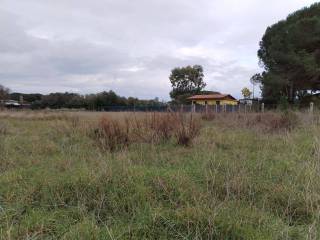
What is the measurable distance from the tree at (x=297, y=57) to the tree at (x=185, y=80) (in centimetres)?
4214

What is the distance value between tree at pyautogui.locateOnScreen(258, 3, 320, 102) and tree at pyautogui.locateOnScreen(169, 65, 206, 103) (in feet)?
138

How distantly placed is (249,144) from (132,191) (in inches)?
155

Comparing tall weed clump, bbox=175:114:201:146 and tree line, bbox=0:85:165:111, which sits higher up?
tree line, bbox=0:85:165:111

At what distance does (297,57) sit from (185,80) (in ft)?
161

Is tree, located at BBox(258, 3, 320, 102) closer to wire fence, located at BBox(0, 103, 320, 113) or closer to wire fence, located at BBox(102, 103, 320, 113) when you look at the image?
wire fence, located at BBox(0, 103, 320, 113)

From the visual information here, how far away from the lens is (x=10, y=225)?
286cm

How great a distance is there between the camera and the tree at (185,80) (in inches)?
2940

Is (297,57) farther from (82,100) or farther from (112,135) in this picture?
(82,100)

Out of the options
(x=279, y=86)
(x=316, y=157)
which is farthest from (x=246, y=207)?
(x=279, y=86)

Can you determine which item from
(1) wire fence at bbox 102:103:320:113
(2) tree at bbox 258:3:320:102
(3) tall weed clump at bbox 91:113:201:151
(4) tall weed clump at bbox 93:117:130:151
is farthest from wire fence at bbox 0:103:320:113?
(2) tree at bbox 258:3:320:102

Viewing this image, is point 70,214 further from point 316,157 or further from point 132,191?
point 316,157

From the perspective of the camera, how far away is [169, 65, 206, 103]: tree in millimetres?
74675

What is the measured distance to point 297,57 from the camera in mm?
26531

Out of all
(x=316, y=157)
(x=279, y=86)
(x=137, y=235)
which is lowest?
(x=137, y=235)
